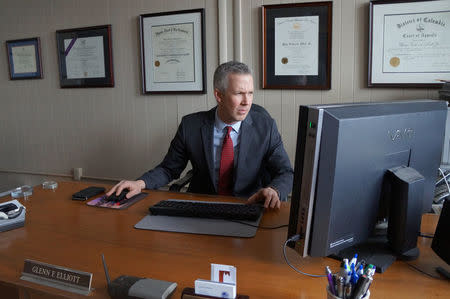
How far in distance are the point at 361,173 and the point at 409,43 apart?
1.76 meters

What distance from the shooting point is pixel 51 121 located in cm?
364

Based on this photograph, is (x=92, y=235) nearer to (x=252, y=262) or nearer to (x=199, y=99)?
(x=252, y=262)

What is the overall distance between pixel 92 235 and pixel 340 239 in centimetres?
82

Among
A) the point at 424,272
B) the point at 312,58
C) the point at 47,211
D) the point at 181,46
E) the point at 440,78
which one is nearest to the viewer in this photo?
the point at 424,272

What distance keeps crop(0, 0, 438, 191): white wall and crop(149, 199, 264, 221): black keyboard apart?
137 cm

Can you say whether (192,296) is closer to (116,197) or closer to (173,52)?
(116,197)

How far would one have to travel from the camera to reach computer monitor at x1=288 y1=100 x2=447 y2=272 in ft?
2.94

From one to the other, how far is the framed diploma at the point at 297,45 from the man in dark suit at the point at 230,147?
643mm

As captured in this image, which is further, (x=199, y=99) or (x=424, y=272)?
(x=199, y=99)

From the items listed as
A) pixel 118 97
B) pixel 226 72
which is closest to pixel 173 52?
pixel 118 97

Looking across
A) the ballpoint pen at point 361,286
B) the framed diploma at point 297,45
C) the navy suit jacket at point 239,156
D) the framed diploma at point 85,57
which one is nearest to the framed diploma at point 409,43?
the framed diploma at point 297,45

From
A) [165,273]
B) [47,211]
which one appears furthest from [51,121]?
[165,273]

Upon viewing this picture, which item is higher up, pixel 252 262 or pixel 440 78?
pixel 440 78

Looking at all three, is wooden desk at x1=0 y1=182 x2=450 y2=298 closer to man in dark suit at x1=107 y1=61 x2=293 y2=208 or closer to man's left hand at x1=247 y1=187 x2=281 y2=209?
man's left hand at x1=247 y1=187 x2=281 y2=209
